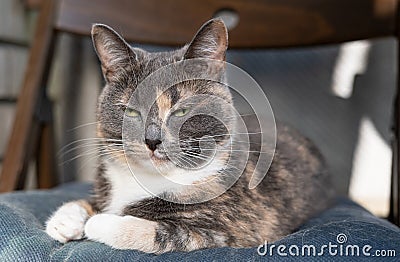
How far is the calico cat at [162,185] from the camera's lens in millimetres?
845

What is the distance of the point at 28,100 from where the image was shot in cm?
136

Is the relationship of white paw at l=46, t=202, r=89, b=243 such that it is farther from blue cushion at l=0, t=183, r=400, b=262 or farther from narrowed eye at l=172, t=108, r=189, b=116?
narrowed eye at l=172, t=108, r=189, b=116

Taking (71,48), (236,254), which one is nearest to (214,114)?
(236,254)

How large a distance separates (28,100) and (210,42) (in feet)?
2.28

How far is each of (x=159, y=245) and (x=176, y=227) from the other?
1.6 inches

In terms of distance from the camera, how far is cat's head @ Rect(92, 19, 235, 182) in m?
0.84

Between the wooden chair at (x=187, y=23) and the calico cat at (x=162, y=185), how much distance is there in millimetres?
455

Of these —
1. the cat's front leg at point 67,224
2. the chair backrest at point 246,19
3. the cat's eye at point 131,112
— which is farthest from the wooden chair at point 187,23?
the cat's eye at point 131,112

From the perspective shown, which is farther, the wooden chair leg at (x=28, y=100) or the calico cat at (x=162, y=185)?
the wooden chair leg at (x=28, y=100)

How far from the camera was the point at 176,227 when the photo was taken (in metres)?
0.86

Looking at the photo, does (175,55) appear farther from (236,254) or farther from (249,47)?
(249,47)

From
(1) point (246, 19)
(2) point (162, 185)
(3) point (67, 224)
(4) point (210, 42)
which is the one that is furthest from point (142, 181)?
(1) point (246, 19)

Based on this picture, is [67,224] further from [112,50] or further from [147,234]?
[112,50]

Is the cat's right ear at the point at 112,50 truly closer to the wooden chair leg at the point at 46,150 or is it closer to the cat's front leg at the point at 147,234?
the cat's front leg at the point at 147,234
